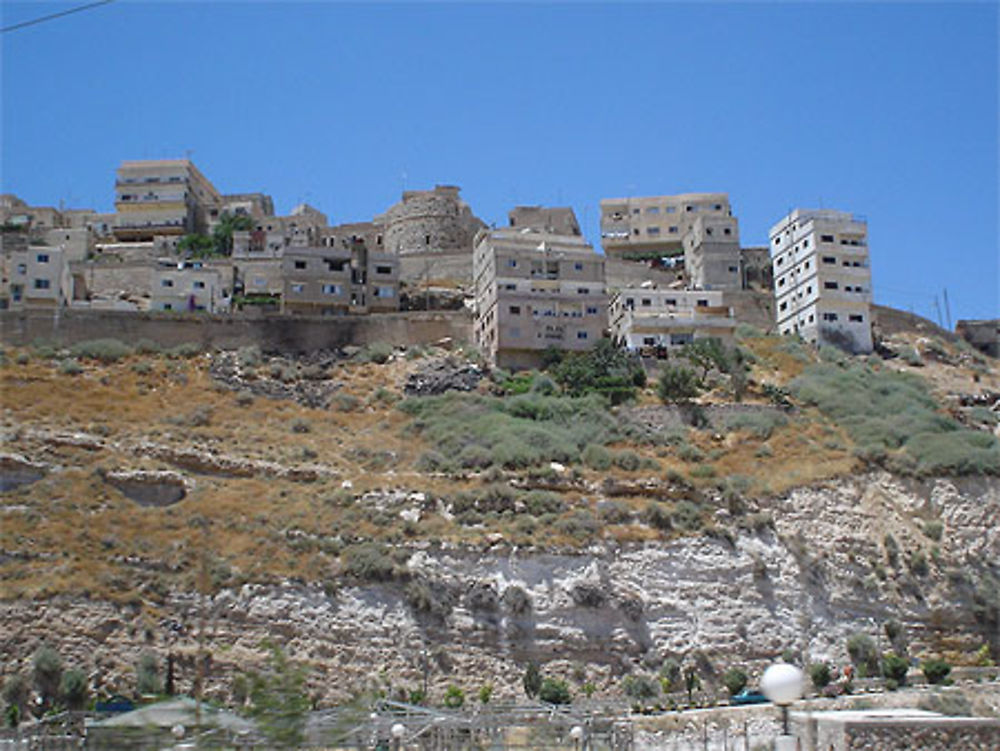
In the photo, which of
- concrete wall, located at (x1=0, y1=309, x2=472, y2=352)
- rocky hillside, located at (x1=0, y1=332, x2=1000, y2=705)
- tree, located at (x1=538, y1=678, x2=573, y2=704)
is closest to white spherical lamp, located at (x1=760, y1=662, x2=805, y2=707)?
tree, located at (x1=538, y1=678, x2=573, y2=704)

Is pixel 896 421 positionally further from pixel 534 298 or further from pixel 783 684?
pixel 783 684

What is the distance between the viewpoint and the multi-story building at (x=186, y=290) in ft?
204

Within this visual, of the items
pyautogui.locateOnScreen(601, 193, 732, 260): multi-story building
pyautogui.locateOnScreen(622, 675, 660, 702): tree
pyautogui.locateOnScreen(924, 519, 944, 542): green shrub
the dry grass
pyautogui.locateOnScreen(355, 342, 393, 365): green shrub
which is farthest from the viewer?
pyautogui.locateOnScreen(601, 193, 732, 260): multi-story building

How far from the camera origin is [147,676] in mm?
29922

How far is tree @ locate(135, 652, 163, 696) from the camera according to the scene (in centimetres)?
2938

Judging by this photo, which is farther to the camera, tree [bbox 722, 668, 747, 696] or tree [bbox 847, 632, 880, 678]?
tree [bbox 847, 632, 880, 678]

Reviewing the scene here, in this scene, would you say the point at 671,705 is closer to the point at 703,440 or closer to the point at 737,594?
the point at 737,594

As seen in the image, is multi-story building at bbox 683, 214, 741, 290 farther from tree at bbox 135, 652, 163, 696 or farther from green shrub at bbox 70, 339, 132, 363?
tree at bbox 135, 652, 163, 696

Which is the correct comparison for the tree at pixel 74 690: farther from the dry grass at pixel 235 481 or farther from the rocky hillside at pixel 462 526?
the dry grass at pixel 235 481

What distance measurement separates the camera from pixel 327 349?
182 feet

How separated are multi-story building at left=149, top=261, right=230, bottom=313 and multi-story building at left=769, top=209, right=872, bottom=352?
98.1ft

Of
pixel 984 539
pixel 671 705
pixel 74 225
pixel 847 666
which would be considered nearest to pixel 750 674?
pixel 847 666

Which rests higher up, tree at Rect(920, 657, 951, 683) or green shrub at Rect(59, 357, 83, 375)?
green shrub at Rect(59, 357, 83, 375)

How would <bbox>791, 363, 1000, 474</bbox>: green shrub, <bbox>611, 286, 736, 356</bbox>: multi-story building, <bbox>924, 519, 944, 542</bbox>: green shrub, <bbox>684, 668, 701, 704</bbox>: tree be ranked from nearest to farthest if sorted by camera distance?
<bbox>684, 668, 701, 704</bbox>: tree, <bbox>924, 519, 944, 542</bbox>: green shrub, <bbox>791, 363, 1000, 474</bbox>: green shrub, <bbox>611, 286, 736, 356</bbox>: multi-story building
